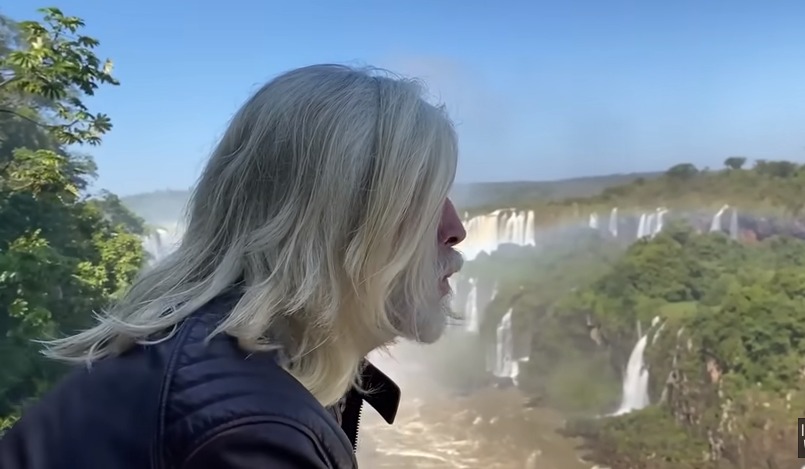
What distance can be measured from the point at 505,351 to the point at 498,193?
1.20ft

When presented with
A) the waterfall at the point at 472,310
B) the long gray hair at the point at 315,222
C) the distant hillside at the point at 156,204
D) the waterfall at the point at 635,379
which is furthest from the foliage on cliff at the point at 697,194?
the long gray hair at the point at 315,222

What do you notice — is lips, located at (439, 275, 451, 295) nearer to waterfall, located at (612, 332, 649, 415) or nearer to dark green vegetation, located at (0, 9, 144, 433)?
dark green vegetation, located at (0, 9, 144, 433)

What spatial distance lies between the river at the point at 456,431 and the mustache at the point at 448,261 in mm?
912

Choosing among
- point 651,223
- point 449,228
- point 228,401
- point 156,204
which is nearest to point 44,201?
point 156,204

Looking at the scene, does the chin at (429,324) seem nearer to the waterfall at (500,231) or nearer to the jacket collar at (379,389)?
the jacket collar at (379,389)

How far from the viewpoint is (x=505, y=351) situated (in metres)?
1.68

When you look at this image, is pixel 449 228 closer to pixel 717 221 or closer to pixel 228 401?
pixel 228 401

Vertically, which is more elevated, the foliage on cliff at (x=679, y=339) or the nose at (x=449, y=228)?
the nose at (x=449, y=228)

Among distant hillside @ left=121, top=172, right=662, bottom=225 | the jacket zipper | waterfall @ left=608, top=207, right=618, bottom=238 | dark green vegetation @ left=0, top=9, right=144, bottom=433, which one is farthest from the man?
waterfall @ left=608, top=207, right=618, bottom=238

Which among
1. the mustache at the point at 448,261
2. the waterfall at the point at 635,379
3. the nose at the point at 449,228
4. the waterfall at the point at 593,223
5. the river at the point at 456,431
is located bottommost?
the river at the point at 456,431

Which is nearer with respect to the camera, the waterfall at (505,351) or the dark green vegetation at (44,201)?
the dark green vegetation at (44,201)

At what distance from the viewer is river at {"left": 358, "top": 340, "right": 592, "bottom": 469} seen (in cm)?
158

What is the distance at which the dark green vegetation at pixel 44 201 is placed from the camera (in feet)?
4.32

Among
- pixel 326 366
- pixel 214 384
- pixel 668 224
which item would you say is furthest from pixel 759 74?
pixel 214 384
